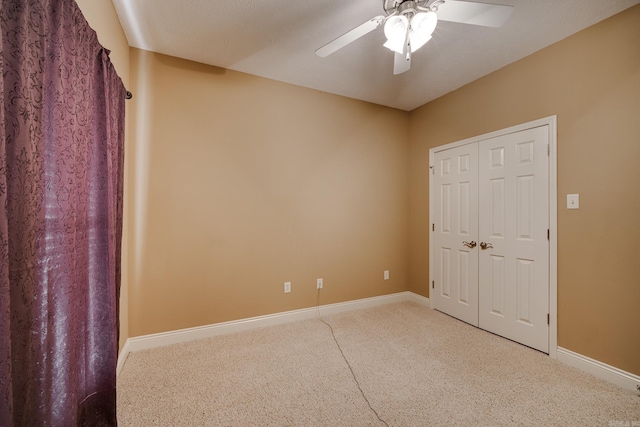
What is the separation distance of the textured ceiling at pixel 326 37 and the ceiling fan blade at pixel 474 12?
54 centimetres

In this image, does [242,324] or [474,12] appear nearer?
[474,12]

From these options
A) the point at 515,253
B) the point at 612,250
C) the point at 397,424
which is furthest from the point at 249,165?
the point at 612,250

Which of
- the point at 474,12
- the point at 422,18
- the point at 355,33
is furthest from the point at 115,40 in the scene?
the point at 474,12

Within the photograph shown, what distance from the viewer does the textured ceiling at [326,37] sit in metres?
1.76

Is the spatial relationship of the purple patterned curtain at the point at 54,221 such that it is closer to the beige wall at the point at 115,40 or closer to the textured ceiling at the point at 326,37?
the beige wall at the point at 115,40

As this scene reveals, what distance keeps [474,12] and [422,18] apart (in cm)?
26

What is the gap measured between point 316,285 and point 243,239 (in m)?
1.00

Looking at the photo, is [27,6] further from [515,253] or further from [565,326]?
[565,326]

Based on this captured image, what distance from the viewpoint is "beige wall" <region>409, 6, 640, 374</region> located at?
1754mm

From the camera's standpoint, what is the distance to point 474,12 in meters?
1.32

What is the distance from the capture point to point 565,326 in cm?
207

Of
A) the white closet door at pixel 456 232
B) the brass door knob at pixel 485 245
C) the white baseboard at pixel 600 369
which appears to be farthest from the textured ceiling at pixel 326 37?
the white baseboard at pixel 600 369

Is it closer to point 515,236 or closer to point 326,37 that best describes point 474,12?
point 326,37

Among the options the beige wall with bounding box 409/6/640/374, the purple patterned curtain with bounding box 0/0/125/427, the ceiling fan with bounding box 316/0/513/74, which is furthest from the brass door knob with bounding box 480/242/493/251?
the purple patterned curtain with bounding box 0/0/125/427
